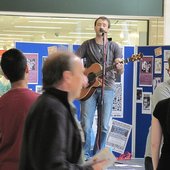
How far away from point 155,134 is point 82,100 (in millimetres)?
2779

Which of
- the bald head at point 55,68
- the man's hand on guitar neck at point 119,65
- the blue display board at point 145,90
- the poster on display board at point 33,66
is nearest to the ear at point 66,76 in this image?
the bald head at point 55,68

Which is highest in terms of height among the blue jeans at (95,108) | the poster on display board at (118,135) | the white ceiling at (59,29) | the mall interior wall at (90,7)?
the mall interior wall at (90,7)

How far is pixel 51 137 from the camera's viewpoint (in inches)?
75.2

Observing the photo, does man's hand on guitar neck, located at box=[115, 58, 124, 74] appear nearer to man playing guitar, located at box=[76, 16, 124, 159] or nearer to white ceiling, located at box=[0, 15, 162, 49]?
man playing guitar, located at box=[76, 16, 124, 159]

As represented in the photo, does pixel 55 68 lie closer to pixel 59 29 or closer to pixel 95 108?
pixel 95 108

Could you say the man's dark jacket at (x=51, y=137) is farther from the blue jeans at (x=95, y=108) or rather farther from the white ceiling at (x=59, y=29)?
the white ceiling at (x=59, y=29)

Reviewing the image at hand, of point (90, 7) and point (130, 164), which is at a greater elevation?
point (90, 7)

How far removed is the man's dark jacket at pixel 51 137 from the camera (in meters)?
1.90

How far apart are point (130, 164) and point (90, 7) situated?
2.82 m

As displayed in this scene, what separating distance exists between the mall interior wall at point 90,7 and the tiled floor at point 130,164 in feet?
8.46

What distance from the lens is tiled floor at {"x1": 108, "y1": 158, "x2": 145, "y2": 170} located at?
239 inches

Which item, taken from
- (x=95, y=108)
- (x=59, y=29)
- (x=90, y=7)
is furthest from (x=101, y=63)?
(x=59, y=29)

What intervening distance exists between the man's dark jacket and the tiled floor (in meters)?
4.01

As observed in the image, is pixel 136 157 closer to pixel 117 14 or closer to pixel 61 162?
pixel 117 14
